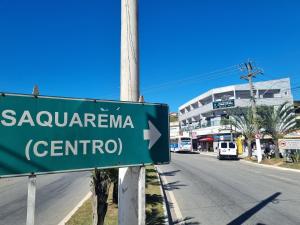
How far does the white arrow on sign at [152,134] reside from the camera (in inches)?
136

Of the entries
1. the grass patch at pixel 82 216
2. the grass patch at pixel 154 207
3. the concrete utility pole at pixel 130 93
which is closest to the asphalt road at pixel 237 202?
the grass patch at pixel 154 207

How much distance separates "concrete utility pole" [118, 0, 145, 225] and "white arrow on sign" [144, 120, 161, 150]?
0.32m

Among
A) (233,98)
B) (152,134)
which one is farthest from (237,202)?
(233,98)

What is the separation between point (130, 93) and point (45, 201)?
951 cm

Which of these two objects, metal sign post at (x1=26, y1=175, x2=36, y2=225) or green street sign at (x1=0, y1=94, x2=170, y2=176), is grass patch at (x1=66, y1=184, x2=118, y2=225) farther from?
metal sign post at (x1=26, y1=175, x2=36, y2=225)

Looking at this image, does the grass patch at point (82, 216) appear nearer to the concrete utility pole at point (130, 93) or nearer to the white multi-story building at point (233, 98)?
the concrete utility pole at point (130, 93)

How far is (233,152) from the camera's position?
129 ft

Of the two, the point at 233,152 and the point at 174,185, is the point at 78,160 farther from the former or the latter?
the point at 233,152

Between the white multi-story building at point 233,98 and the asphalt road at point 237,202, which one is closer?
the asphalt road at point 237,202

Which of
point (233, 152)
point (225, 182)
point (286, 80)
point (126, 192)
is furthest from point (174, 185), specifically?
point (286, 80)

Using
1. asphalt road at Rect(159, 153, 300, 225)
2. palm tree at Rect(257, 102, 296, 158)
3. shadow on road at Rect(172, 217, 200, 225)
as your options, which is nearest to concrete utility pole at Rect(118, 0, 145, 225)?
shadow on road at Rect(172, 217, 200, 225)

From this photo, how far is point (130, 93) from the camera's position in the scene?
379 centimetres

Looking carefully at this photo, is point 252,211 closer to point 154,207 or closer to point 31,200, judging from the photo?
point 154,207

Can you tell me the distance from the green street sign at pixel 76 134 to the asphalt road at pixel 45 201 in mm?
6308
